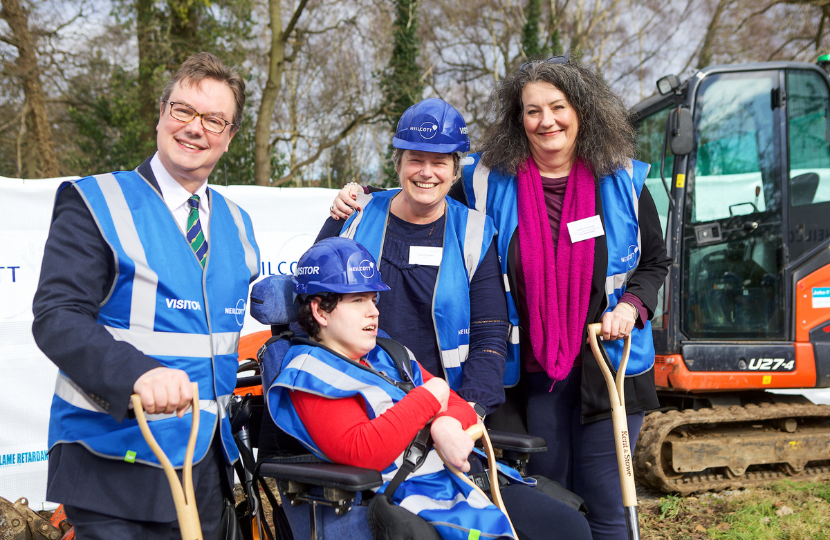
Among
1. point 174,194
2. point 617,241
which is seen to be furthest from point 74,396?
point 617,241

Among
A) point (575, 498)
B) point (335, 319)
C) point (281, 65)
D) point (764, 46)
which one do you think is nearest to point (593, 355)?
point (575, 498)

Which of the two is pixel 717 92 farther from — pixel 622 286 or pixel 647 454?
pixel 622 286

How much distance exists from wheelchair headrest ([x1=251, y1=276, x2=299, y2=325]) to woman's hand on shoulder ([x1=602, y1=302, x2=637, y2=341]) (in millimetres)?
1186

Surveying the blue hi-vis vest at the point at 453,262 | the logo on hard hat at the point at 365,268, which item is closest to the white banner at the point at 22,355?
the blue hi-vis vest at the point at 453,262

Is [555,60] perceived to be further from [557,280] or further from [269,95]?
[269,95]

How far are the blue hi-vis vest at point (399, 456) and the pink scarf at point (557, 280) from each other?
670 millimetres

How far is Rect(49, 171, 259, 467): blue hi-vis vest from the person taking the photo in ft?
5.86

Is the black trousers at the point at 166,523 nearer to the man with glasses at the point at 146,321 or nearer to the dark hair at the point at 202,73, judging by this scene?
the man with glasses at the point at 146,321

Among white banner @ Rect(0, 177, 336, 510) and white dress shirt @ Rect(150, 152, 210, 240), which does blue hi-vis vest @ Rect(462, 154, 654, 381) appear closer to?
white dress shirt @ Rect(150, 152, 210, 240)

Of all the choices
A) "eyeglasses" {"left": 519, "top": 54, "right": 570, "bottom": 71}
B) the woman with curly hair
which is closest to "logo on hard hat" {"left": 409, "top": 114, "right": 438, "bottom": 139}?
the woman with curly hair

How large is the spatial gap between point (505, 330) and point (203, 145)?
1.33 metres

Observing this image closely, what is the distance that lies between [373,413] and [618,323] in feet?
3.36

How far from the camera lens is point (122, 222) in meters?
1.83

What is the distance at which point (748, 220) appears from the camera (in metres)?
5.08
